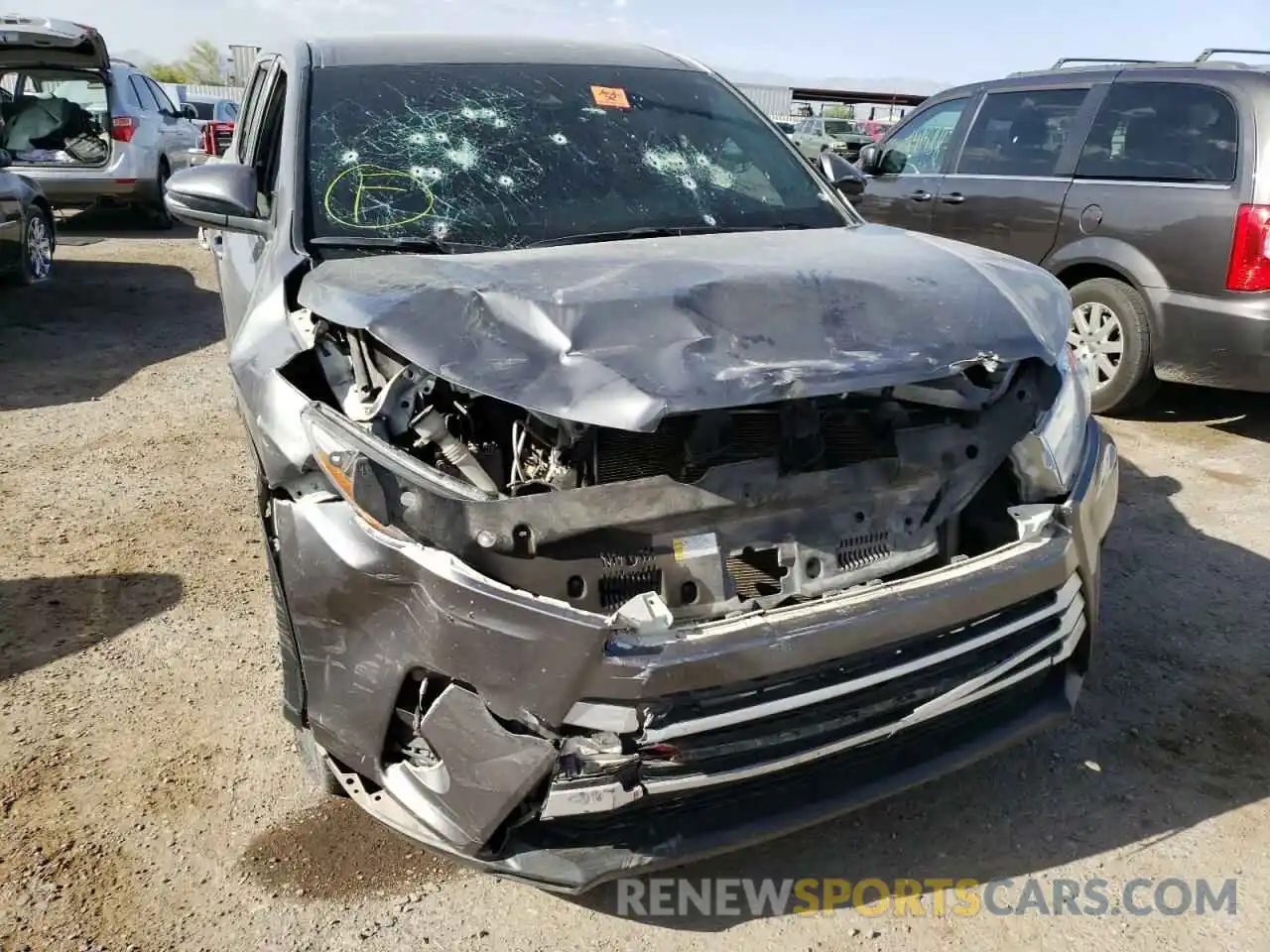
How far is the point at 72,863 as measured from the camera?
94.5 inches

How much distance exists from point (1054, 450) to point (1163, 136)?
12.3 feet

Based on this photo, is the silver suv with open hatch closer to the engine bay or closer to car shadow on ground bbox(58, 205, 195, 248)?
car shadow on ground bbox(58, 205, 195, 248)

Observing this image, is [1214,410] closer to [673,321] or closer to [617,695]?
[673,321]

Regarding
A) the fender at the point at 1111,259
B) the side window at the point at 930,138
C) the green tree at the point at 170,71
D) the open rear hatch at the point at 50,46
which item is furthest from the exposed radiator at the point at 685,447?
the green tree at the point at 170,71

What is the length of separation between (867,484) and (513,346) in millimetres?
852

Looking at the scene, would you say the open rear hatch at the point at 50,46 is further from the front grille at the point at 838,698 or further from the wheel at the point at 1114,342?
the front grille at the point at 838,698

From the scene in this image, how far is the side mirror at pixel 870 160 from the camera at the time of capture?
5.65m

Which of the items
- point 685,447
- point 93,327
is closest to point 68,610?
point 685,447

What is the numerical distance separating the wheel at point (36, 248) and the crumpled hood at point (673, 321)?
6597mm

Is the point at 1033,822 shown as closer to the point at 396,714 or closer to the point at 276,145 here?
the point at 396,714

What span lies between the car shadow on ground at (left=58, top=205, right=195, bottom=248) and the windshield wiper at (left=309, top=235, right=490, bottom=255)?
9.83 meters

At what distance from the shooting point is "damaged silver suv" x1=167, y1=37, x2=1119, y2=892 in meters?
1.92

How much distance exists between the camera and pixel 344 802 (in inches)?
104

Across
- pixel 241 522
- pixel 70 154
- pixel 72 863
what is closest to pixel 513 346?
pixel 72 863
